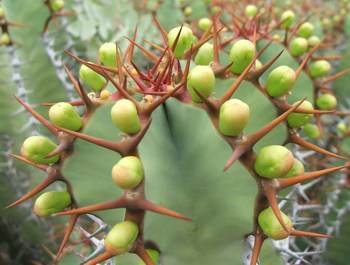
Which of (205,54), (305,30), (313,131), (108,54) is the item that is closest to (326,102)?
(313,131)

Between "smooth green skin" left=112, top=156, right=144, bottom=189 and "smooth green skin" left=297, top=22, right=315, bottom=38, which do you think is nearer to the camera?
"smooth green skin" left=112, top=156, right=144, bottom=189

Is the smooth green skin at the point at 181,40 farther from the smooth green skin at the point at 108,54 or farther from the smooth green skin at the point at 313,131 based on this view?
the smooth green skin at the point at 313,131

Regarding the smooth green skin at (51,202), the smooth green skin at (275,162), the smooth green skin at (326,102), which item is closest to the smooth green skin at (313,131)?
the smooth green skin at (326,102)

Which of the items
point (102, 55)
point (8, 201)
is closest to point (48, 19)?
point (8, 201)

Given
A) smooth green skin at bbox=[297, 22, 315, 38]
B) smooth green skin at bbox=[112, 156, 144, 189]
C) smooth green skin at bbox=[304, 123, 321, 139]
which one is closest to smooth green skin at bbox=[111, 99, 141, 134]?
smooth green skin at bbox=[112, 156, 144, 189]

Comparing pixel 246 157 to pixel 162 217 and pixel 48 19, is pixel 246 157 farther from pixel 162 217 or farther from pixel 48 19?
pixel 48 19

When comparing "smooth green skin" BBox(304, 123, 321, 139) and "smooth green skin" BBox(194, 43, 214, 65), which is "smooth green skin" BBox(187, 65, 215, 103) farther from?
"smooth green skin" BBox(304, 123, 321, 139)
